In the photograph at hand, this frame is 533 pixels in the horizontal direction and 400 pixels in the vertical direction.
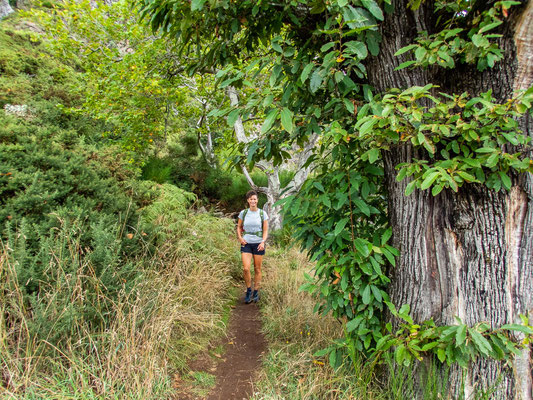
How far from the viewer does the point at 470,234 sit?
2105 millimetres

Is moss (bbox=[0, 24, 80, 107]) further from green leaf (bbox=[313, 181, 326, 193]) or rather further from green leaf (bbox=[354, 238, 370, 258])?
green leaf (bbox=[354, 238, 370, 258])

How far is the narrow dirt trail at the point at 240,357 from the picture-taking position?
3094mm

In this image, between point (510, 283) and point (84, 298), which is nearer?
point (510, 283)

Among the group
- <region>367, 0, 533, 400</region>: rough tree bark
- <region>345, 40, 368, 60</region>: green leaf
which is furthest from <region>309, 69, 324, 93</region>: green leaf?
<region>367, 0, 533, 400</region>: rough tree bark

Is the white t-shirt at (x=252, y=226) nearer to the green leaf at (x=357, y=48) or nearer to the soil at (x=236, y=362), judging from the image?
the soil at (x=236, y=362)

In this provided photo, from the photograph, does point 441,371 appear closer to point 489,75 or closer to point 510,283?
point 510,283

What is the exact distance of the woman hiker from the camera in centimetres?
499

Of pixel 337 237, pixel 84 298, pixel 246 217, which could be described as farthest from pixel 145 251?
pixel 337 237

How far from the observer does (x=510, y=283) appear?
6.67 ft

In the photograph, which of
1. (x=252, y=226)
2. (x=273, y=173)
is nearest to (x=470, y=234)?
(x=252, y=226)

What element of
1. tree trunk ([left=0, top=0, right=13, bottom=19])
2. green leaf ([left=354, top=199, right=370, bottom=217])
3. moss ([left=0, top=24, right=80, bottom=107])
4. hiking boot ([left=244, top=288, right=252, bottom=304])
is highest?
tree trunk ([left=0, top=0, right=13, bottom=19])

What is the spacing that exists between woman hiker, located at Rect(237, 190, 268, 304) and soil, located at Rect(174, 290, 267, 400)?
596 mm

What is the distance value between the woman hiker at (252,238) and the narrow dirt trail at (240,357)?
51 cm

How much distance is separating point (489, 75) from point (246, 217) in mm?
3686
